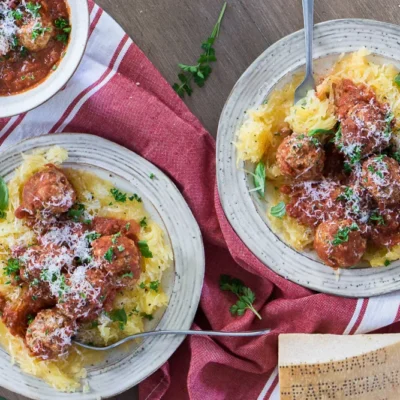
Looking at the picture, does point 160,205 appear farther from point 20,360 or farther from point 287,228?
point 20,360

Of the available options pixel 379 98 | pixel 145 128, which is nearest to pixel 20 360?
pixel 145 128

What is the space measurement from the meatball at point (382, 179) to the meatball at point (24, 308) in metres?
2.49

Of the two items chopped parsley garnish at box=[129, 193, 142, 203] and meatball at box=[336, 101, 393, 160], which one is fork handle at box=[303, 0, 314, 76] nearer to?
meatball at box=[336, 101, 393, 160]

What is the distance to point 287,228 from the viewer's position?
4496 millimetres

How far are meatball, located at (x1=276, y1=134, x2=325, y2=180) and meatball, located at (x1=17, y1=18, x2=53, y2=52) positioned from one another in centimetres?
188

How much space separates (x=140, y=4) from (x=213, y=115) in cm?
109

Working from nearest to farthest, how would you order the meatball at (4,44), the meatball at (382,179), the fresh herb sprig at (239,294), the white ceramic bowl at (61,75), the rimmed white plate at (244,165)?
1. the meatball at (382,179)
2. the meatball at (4,44)
3. the white ceramic bowl at (61,75)
4. the rimmed white plate at (244,165)
5. the fresh herb sprig at (239,294)

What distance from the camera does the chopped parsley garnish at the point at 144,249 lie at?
4.40 metres

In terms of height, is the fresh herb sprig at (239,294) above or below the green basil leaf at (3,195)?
below

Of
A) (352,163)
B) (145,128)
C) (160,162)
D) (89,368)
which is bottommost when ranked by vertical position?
(89,368)

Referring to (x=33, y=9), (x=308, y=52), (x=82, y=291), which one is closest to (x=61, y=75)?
(x=33, y=9)

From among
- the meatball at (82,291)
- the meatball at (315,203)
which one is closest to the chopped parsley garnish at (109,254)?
the meatball at (82,291)

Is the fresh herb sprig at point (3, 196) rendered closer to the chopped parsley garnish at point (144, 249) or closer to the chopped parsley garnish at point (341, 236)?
the chopped parsley garnish at point (144, 249)

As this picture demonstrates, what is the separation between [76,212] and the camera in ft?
14.7
